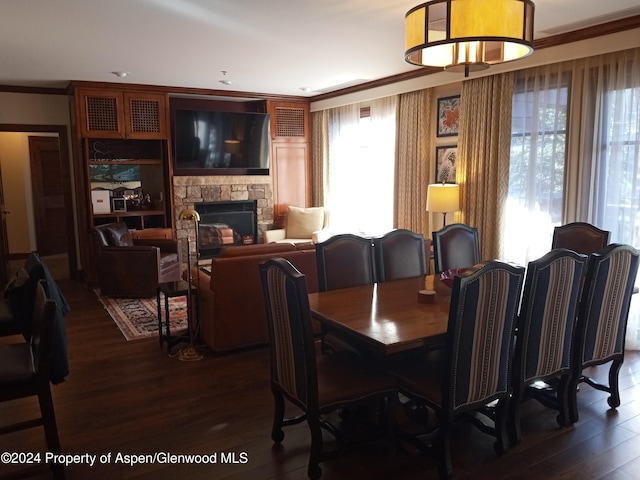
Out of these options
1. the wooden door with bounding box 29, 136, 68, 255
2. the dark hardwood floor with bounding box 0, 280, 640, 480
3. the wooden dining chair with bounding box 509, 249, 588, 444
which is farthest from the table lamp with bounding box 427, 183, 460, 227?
the wooden door with bounding box 29, 136, 68, 255

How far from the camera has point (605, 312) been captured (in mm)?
2959

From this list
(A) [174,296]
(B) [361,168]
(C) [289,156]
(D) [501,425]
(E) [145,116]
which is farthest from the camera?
(C) [289,156]

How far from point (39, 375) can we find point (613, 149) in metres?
4.33

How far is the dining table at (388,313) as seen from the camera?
2355mm

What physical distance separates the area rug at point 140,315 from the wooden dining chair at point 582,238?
3371 mm

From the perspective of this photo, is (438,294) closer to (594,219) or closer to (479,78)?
(594,219)

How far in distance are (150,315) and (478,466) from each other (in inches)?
144

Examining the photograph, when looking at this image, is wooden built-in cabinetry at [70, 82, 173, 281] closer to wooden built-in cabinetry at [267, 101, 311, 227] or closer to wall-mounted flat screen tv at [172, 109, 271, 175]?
wall-mounted flat screen tv at [172, 109, 271, 175]

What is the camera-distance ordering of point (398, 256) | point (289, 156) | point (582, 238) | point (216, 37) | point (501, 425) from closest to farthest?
point (501, 425)
point (398, 256)
point (582, 238)
point (216, 37)
point (289, 156)

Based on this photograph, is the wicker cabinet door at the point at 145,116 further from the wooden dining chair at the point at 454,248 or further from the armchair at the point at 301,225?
the wooden dining chair at the point at 454,248

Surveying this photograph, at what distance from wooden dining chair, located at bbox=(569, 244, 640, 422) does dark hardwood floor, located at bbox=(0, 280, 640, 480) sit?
0.27 metres

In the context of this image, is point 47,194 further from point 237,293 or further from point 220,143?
point 237,293

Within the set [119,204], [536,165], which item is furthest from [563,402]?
[119,204]

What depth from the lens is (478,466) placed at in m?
2.52
